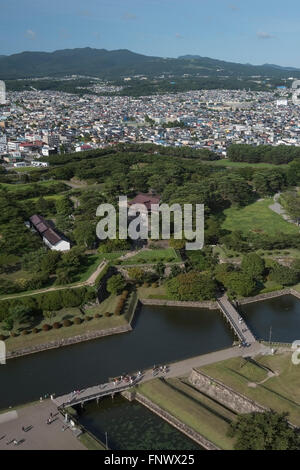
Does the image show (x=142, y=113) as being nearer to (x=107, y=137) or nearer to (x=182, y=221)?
(x=107, y=137)

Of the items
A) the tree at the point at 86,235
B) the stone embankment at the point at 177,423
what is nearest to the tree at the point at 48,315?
the stone embankment at the point at 177,423

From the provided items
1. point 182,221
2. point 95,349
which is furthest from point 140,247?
point 95,349

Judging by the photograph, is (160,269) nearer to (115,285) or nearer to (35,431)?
(115,285)

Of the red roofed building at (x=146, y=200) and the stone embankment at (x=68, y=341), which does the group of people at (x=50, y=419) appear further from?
the red roofed building at (x=146, y=200)

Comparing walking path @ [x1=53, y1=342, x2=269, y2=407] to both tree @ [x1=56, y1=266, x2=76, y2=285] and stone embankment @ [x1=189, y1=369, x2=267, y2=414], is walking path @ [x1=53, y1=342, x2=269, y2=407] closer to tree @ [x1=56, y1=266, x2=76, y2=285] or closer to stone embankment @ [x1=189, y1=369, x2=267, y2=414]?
stone embankment @ [x1=189, y1=369, x2=267, y2=414]

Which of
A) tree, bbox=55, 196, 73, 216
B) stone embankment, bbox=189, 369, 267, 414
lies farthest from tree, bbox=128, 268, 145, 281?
tree, bbox=55, 196, 73, 216

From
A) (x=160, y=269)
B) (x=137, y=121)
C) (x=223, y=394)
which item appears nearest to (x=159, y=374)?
(x=223, y=394)

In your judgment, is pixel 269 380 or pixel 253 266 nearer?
pixel 269 380
